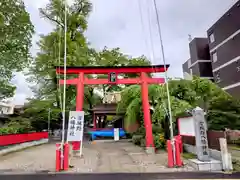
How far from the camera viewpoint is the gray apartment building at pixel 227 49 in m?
19.3

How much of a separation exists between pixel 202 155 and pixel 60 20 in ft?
58.7

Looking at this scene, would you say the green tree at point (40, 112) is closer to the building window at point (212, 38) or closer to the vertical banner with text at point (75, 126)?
the vertical banner with text at point (75, 126)

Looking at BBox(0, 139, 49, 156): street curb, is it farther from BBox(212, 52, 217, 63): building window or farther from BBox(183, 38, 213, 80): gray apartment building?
BBox(212, 52, 217, 63): building window

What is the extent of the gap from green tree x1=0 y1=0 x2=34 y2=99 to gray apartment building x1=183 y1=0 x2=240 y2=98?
18651mm

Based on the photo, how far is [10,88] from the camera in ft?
47.0

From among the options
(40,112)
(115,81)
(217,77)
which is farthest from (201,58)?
(40,112)

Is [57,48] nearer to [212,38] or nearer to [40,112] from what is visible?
[40,112]

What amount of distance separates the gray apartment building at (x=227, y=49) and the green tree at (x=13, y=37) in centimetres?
1865

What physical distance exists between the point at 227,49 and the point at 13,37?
799 inches

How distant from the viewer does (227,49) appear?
21.0m

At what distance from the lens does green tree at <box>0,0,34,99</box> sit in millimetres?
11594

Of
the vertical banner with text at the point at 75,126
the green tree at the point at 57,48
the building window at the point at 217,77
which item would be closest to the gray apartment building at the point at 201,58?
the building window at the point at 217,77

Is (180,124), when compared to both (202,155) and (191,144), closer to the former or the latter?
(191,144)

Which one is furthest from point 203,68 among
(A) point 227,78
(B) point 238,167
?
(B) point 238,167
